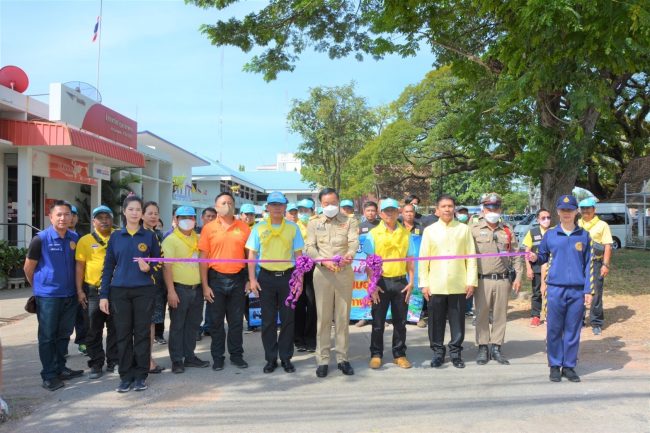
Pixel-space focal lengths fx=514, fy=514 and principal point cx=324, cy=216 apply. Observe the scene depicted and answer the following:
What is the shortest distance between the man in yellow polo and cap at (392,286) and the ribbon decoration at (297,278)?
2.50 feet

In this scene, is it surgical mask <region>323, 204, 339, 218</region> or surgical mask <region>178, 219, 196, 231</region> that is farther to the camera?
surgical mask <region>178, 219, 196, 231</region>

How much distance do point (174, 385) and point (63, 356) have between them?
1.23 metres

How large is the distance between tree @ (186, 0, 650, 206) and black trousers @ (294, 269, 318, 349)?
15.0 feet

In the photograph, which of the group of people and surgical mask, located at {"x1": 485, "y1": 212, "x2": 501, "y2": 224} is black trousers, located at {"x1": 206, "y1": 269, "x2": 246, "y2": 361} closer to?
the group of people

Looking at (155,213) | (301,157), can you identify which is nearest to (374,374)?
(155,213)

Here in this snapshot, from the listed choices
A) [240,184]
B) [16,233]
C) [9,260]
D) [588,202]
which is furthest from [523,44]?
[240,184]

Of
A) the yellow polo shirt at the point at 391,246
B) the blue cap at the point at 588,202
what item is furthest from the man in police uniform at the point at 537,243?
the yellow polo shirt at the point at 391,246

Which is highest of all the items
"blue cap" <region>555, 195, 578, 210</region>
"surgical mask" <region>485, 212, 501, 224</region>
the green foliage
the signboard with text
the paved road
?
the signboard with text

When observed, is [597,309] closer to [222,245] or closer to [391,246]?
[391,246]

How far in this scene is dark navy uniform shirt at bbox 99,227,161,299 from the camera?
4957 millimetres

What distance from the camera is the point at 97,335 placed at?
5.52 m

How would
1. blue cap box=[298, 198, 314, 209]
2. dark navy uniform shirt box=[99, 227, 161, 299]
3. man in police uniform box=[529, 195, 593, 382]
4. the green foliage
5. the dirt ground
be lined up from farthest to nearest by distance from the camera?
the green foliage
blue cap box=[298, 198, 314, 209]
the dirt ground
man in police uniform box=[529, 195, 593, 382]
dark navy uniform shirt box=[99, 227, 161, 299]

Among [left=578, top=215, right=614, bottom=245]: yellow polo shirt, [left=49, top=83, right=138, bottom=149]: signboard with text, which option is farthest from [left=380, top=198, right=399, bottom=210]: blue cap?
[left=49, top=83, right=138, bottom=149]: signboard with text

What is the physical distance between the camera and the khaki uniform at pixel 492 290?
19.5 ft
